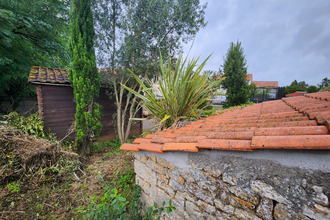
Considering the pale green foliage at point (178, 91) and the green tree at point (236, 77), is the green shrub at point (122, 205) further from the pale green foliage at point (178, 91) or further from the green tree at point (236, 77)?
the green tree at point (236, 77)

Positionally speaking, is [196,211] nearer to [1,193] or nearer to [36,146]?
[1,193]

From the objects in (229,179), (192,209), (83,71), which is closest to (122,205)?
(192,209)

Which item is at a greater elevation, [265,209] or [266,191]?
[266,191]

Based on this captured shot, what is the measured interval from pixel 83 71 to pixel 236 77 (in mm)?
6900

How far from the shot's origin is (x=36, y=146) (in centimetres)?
296

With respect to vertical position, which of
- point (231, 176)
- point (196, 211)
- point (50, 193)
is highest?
point (231, 176)

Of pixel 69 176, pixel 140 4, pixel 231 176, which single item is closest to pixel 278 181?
pixel 231 176

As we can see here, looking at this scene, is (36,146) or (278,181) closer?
(278,181)

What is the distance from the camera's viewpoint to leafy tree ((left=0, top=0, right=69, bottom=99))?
4.97 m

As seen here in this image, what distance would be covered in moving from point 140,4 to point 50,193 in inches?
213

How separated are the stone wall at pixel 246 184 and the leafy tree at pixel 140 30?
3.10 metres

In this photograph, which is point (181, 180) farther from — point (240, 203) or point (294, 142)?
point (294, 142)

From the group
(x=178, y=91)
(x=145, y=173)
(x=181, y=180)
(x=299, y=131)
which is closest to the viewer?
(x=299, y=131)

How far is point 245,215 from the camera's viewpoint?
3.38 ft
